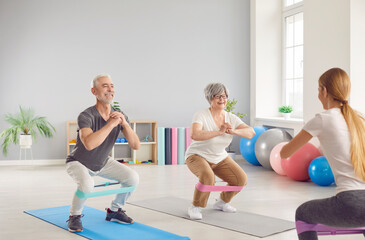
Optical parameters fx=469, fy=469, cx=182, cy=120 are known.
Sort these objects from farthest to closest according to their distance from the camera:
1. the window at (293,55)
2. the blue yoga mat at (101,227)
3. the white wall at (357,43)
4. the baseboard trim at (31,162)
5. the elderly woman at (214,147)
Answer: the window at (293,55)
the baseboard trim at (31,162)
the white wall at (357,43)
the elderly woman at (214,147)
the blue yoga mat at (101,227)

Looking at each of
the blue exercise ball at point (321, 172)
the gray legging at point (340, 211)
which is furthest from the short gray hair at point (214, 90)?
the blue exercise ball at point (321, 172)

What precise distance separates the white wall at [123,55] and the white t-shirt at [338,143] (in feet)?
17.0

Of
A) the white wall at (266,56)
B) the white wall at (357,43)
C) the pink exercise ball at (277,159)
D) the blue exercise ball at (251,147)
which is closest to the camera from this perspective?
the white wall at (357,43)

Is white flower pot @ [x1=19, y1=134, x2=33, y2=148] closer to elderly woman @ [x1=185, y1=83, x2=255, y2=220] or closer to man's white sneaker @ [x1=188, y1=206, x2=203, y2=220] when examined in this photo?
elderly woman @ [x1=185, y1=83, x2=255, y2=220]

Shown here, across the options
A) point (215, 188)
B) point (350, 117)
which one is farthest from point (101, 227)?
point (350, 117)

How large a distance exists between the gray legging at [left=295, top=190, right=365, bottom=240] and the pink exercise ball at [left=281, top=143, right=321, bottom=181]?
3.04 metres

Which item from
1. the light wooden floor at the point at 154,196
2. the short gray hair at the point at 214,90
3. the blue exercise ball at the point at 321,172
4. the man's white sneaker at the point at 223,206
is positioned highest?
the short gray hair at the point at 214,90

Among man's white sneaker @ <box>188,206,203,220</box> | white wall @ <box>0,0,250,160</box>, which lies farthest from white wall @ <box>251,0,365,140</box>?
man's white sneaker @ <box>188,206,203,220</box>

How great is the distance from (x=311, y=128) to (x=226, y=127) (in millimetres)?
1402

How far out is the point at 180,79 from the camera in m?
7.34

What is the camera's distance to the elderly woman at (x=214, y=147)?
11.8 ft

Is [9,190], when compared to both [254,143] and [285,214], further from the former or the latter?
[254,143]

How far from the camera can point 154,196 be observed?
4492 millimetres

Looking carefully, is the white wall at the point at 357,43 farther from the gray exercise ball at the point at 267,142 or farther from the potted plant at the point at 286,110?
the potted plant at the point at 286,110
